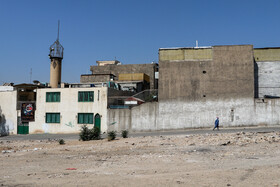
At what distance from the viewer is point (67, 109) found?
41125 mm

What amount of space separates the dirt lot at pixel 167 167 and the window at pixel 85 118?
61.3ft

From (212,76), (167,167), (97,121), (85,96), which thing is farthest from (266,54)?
(167,167)

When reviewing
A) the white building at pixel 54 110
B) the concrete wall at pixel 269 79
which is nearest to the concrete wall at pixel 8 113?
the white building at pixel 54 110

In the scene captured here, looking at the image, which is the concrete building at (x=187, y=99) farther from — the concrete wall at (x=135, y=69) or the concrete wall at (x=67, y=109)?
the concrete wall at (x=135, y=69)

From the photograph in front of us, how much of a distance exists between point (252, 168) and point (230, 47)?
2701 cm

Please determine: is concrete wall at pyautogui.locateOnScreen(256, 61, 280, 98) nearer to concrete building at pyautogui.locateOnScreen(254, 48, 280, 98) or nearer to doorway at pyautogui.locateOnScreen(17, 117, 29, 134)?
concrete building at pyautogui.locateOnScreen(254, 48, 280, 98)

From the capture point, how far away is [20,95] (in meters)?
44.5

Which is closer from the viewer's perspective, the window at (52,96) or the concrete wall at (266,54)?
the concrete wall at (266,54)

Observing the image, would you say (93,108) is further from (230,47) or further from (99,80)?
(230,47)

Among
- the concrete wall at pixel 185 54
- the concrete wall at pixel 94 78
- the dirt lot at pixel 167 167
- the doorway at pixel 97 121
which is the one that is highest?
the concrete wall at pixel 185 54

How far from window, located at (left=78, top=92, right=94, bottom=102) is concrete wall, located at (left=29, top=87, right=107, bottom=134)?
→ 392mm

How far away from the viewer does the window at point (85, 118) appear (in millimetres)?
40000

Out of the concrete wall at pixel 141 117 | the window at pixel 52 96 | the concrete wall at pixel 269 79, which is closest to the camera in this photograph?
the concrete wall at pixel 141 117

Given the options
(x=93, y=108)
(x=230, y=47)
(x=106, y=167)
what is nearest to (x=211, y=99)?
(x=230, y=47)
